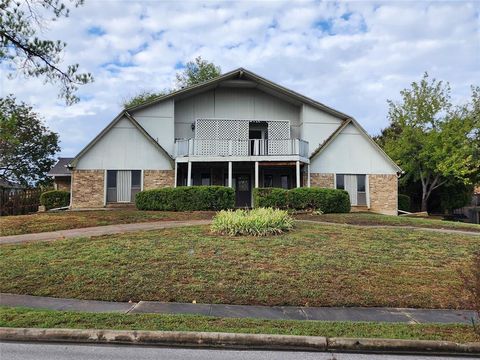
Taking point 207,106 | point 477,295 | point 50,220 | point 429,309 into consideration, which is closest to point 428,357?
point 477,295

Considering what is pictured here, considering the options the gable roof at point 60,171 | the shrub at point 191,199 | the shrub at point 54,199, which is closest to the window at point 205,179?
the shrub at point 191,199

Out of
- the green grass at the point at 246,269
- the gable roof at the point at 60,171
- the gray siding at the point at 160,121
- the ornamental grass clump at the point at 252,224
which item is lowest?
the green grass at the point at 246,269

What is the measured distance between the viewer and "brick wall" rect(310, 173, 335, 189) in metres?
24.8

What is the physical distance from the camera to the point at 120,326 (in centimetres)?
579

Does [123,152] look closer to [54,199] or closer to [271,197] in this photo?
[54,199]

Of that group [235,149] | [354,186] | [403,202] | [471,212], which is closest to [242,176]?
[235,149]

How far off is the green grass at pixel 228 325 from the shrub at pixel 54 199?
19.3 meters

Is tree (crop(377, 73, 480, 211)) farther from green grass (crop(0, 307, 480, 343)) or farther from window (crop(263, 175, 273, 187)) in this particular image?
green grass (crop(0, 307, 480, 343))

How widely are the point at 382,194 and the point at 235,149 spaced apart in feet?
30.1

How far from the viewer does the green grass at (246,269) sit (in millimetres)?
7633

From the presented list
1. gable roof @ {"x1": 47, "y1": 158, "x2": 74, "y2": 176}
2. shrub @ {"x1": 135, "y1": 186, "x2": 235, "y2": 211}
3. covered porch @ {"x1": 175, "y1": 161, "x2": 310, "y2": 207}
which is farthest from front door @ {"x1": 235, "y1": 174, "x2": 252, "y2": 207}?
gable roof @ {"x1": 47, "y1": 158, "x2": 74, "y2": 176}

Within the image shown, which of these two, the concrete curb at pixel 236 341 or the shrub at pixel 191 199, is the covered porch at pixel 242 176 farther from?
the concrete curb at pixel 236 341

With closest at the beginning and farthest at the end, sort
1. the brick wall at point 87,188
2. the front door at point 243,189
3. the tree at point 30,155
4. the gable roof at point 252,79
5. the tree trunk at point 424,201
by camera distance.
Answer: the brick wall at point 87,188 → the gable roof at point 252,79 → the front door at point 243,189 → the tree trunk at point 424,201 → the tree at point 30,155

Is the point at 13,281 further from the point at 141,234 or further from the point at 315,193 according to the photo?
the point at 315,193
